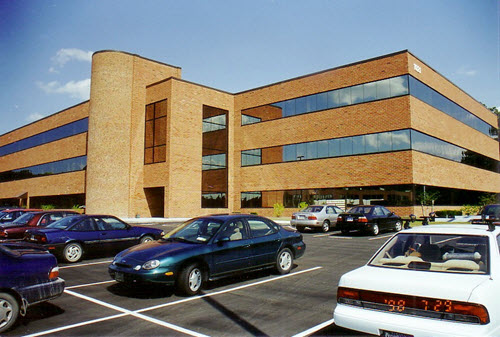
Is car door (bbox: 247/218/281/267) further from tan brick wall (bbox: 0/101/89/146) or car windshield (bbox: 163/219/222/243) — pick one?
tan brick wall (bbox: 0/101/89/146)

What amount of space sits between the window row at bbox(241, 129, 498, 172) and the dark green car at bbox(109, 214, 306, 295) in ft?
70.7

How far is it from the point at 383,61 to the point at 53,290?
95.4 ft

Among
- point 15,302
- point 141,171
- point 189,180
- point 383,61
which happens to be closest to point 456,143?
point 383,61

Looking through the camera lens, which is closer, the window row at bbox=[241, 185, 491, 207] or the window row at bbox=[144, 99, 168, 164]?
the window row at bbox=[241, 185, 491, 207]

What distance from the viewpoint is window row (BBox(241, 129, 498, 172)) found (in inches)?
1115

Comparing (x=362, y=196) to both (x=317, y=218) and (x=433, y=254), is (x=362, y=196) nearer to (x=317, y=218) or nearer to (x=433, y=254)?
(x=317, y=218)

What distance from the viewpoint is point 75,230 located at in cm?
1140

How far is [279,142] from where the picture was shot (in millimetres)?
35781

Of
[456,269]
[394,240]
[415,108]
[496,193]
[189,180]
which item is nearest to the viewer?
[456,269]

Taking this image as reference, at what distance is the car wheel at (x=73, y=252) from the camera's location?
1101 cm

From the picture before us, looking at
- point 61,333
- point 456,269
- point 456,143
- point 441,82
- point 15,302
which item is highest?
point 441,82

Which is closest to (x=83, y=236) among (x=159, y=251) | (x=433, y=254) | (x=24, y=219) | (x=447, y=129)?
(x=24, y=219)

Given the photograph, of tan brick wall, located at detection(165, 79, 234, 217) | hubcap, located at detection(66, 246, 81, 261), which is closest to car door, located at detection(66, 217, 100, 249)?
hubcap, located at detection(66, 246, 81, 261)

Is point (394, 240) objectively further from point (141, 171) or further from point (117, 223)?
point (141, 171)
